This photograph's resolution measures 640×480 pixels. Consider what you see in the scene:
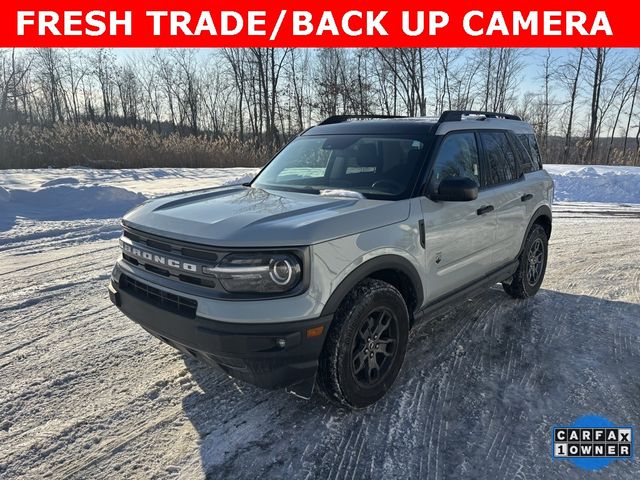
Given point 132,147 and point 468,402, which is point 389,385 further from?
point 132,147

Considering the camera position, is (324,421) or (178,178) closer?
(324,421)

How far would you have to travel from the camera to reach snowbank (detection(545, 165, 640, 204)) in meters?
13.5

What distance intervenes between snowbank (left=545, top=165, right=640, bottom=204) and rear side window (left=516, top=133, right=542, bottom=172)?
29.7 ft

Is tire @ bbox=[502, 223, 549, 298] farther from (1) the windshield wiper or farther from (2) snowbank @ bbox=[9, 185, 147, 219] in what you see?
(2) snowbank @ bbox=[9, 185, 147, 219]

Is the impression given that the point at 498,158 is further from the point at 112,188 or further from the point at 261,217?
the point at 112,188

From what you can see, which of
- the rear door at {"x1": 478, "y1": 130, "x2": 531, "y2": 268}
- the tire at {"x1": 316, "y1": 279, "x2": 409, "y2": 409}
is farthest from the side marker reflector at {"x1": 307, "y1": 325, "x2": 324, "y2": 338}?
the rear door at {"x1": 478, "y1": 130, "x2": 531, "y2": 268}

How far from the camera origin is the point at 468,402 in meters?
3.08

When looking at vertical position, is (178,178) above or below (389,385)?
above

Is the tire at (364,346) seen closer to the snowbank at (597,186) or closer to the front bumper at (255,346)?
the front bumper at (255,346)

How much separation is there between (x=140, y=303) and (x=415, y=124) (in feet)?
8.39

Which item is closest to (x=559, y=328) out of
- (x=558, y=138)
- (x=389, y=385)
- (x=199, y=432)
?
(x=389, y=385)

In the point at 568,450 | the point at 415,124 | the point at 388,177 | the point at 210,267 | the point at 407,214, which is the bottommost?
the point at 568,450

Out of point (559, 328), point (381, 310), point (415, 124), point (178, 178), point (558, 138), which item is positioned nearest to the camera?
point (381, 310)

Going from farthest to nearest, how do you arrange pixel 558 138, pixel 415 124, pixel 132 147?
pixel 558 138
pixel 132 147
pixel 415 124
